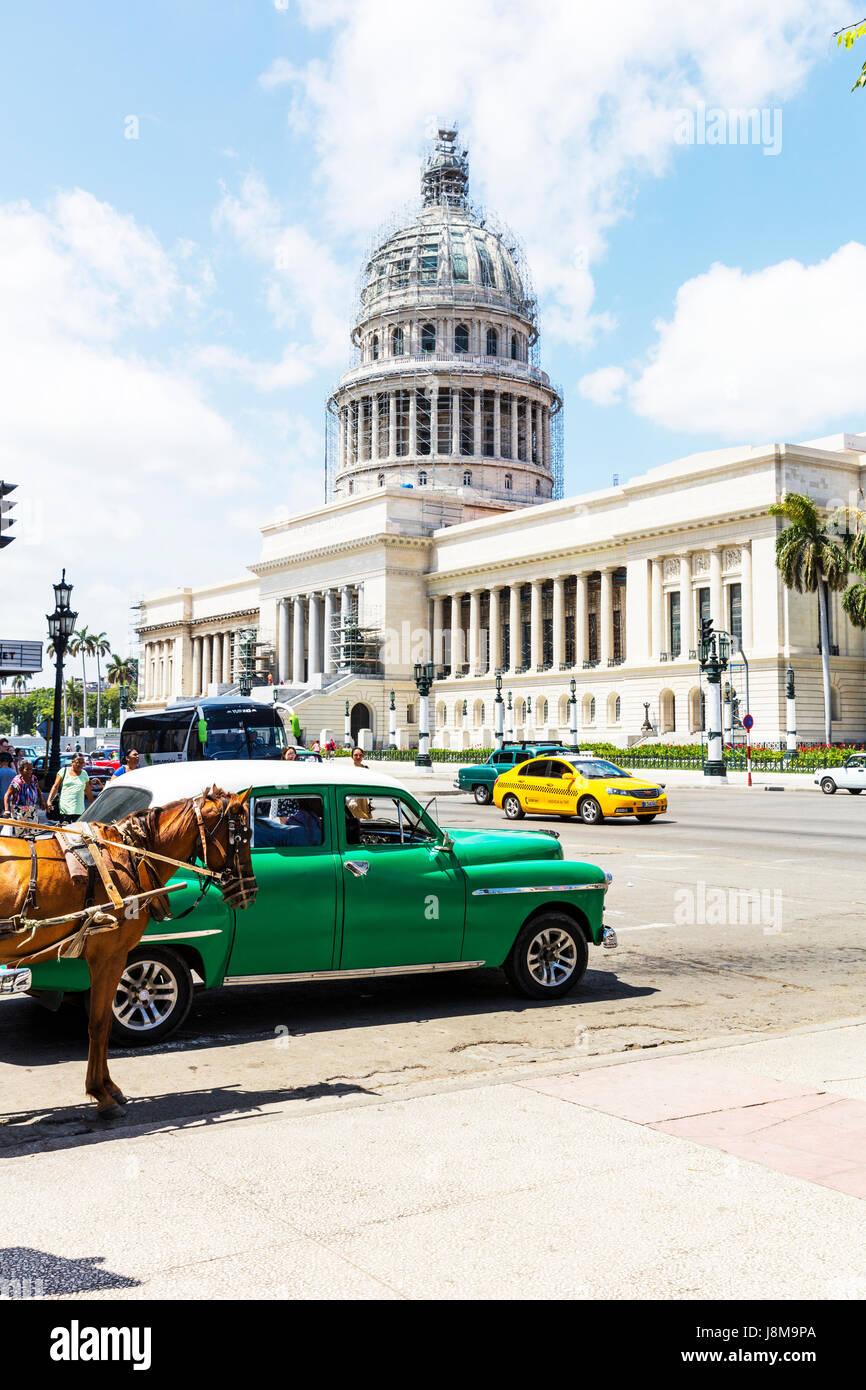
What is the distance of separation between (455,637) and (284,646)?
20533mm

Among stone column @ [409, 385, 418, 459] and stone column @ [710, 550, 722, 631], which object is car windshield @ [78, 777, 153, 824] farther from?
stone column @ [409, 385, 418, 459]

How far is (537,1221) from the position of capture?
4.91 meters

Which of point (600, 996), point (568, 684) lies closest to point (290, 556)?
point (568, 684)

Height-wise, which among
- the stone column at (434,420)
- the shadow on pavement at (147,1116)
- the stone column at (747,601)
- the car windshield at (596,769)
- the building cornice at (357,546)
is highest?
the stone column at (434,420)

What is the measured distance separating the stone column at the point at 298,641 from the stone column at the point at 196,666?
88.8 feet

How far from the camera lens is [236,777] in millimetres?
8719

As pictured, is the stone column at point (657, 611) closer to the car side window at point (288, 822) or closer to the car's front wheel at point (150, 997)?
the car side window at point (288, 822)

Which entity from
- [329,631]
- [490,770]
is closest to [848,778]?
[490,770]

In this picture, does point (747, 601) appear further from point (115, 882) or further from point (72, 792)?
point (115, 882)

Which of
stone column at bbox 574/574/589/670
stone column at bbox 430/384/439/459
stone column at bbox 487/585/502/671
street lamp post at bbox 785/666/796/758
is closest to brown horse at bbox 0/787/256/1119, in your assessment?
street lamp post at bbox 785/666/796/758

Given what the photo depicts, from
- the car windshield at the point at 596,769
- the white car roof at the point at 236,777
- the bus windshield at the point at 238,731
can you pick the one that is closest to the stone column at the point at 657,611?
the car windshield at the point at 596,769

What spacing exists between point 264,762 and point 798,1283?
5.75 metres

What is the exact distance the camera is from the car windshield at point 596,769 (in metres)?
31.4

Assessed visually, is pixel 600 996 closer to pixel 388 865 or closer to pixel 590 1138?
pixel 388 865
